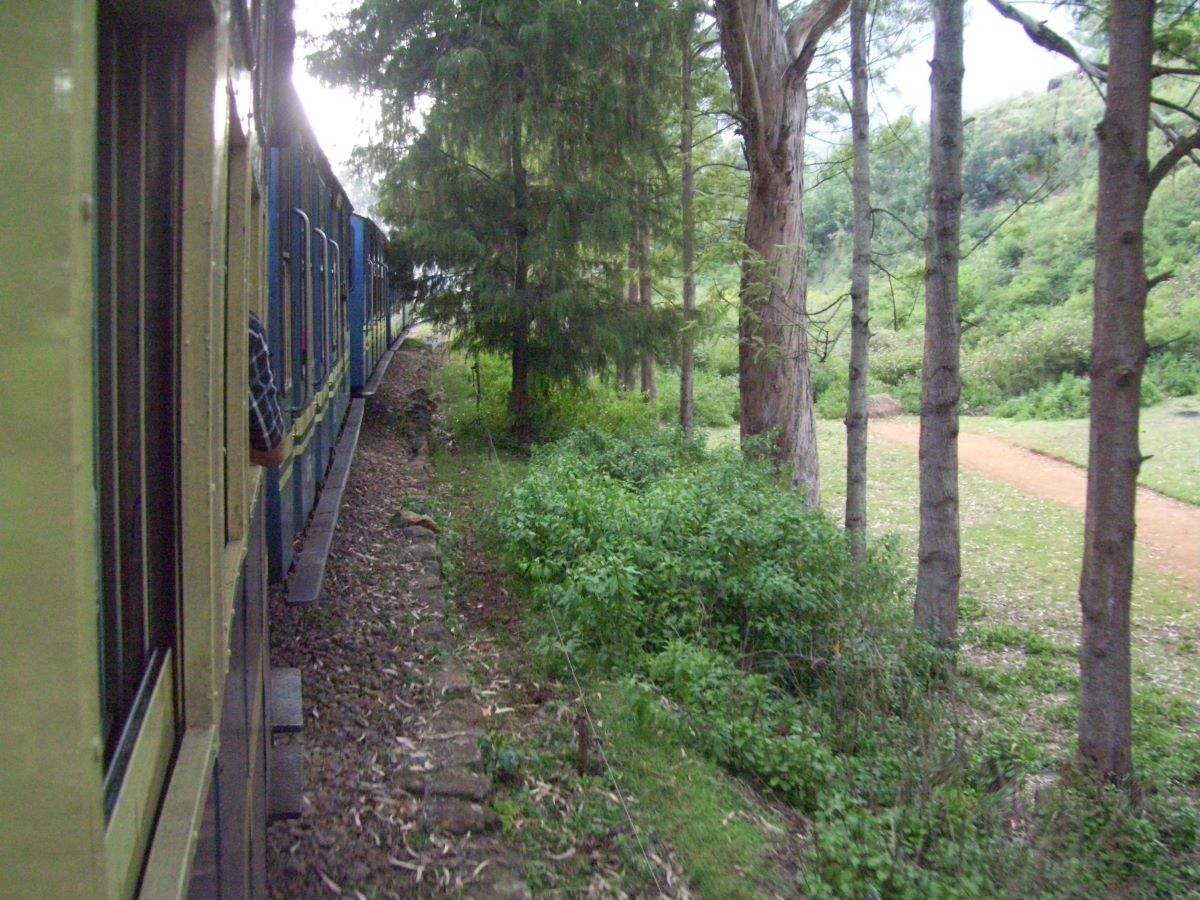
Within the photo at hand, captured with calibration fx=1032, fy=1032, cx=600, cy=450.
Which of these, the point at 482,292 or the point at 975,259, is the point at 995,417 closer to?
the point at 975,259

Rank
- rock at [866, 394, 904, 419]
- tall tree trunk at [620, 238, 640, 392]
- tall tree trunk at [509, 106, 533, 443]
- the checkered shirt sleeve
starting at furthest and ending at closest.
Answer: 1. rock at [866, 394, 904, 419]
2. tall tree trunk at [620, 238, 640, 392]
3. tall tree trunk at [509, 106, 533, 443]
4. the checkered shirt sleeve

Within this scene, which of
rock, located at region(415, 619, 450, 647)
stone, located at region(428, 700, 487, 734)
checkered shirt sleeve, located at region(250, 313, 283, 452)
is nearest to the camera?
checkered shirt sleeve, located at region(250, 313, 283, 452)

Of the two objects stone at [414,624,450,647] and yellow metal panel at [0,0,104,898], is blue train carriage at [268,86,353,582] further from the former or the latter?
yellow metal panel at [0,0,104,898]

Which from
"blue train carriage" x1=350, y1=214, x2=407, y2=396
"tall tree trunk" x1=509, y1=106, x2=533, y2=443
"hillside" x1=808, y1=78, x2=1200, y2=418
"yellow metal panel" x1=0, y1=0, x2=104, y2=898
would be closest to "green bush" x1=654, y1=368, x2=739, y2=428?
"hillside" x1=808, y1=78, x2=1200, y2=418

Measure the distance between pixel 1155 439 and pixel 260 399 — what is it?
2598 cm

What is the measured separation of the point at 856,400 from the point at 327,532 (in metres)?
5.35

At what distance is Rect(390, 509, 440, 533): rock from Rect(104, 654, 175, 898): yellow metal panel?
771 cm

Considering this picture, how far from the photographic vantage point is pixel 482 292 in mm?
14125

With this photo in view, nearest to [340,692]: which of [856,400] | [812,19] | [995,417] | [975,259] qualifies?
[856,400]

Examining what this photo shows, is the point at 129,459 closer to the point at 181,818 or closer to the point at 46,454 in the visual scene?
the point at 181,818

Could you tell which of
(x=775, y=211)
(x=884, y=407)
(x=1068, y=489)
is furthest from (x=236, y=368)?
(x=884, y=407)

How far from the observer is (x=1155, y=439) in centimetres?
2477

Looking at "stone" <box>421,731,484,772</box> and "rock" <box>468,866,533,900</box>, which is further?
"stone" <box>421,731,484,772</box>

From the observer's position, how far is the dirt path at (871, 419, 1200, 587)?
1644 cm
